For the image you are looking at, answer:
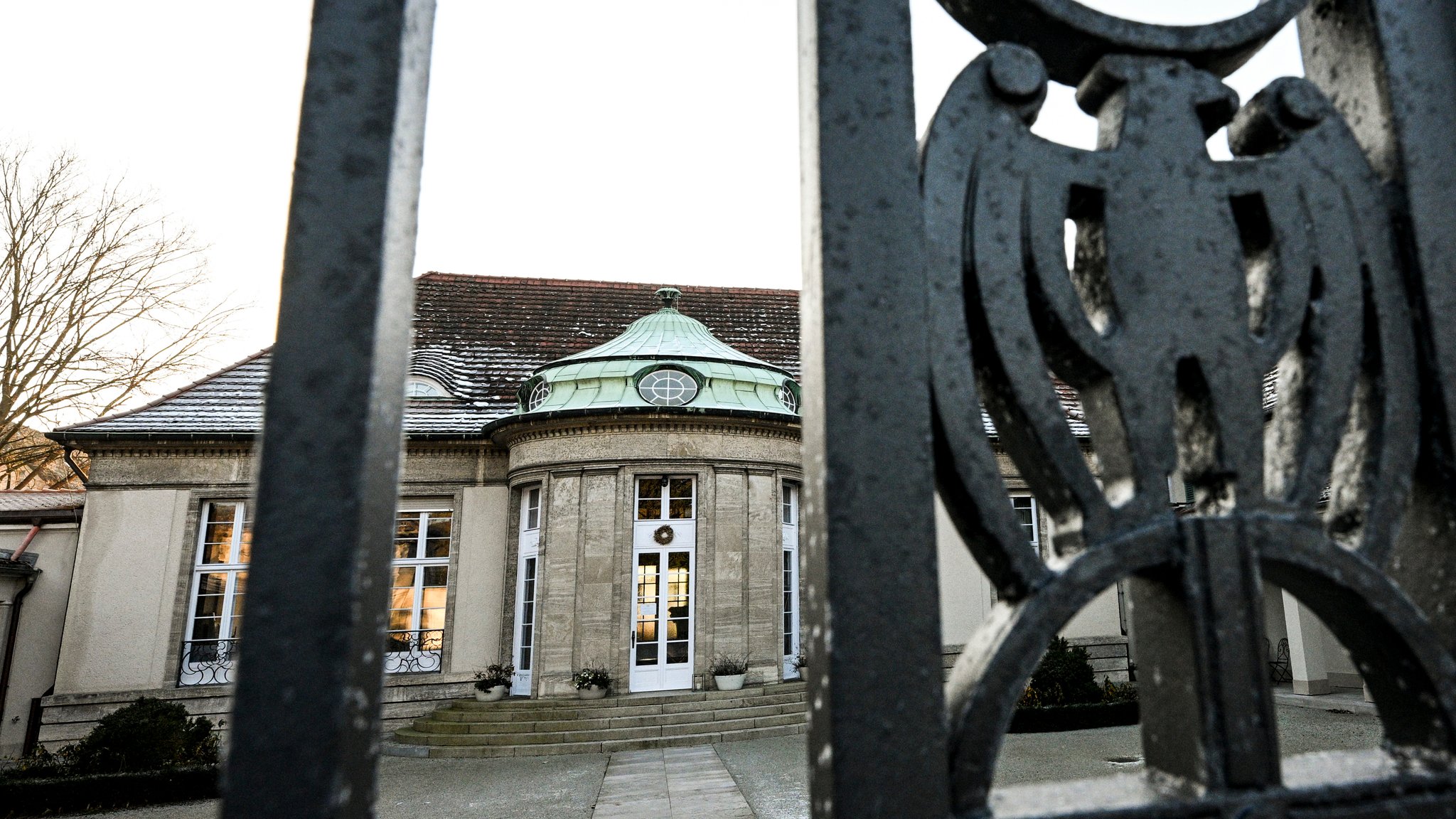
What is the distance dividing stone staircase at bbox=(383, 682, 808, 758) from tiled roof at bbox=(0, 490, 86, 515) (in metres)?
7.87

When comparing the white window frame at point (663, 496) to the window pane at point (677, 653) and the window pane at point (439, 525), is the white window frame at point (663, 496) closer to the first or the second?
the window pane at point (677, 653)

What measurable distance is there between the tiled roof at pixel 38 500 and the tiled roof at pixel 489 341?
2.29 m

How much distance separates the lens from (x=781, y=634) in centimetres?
1311

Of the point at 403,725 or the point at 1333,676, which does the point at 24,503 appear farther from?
the point at 1333,676

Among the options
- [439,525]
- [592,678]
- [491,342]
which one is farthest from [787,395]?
[491,342]

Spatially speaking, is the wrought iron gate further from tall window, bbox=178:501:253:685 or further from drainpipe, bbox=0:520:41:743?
drainpipe, bbox=0:520:41:743

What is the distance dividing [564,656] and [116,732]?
5.53 m

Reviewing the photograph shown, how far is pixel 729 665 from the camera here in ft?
40.7

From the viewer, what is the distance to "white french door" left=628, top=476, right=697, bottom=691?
41.1 feet

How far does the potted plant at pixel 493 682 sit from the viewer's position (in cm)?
1259

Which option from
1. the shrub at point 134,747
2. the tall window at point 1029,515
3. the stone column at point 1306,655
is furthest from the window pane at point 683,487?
the stone column at point 1306,655

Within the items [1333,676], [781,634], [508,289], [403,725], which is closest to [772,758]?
[781,634]

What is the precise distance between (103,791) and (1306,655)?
17023mm

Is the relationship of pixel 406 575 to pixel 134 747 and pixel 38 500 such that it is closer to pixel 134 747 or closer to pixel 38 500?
pixel 134 747
